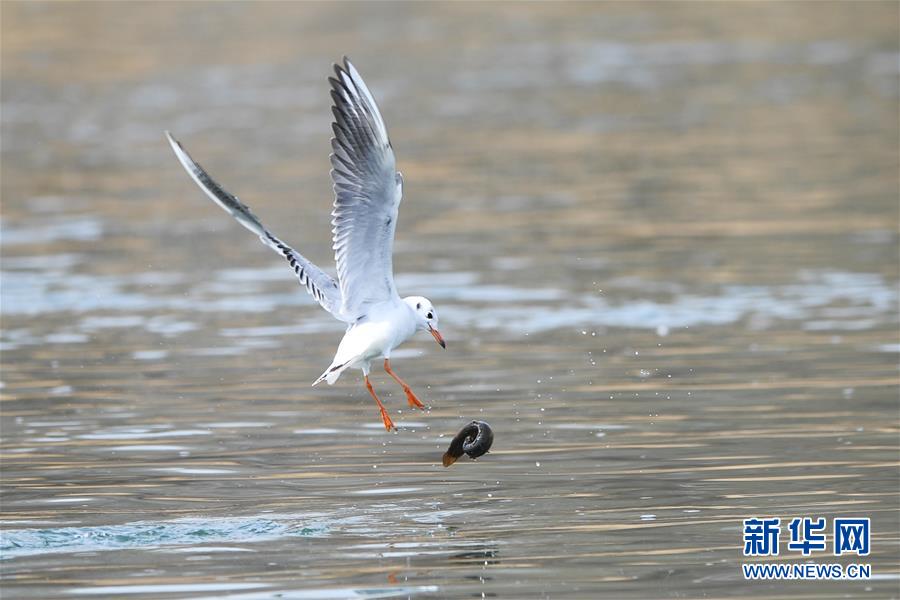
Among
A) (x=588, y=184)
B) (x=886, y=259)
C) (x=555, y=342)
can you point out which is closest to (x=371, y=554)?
(x=555, y=342)

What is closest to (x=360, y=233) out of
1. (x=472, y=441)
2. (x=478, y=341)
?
(x=472, y=441)

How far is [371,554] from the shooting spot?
10250 mm

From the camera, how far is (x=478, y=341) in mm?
16938

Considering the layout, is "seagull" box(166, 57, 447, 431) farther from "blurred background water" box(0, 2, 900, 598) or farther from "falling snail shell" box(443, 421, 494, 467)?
"blurred background water" box(0, 2, 900, 598)

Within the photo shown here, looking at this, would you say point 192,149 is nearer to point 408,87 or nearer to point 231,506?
point 408,87

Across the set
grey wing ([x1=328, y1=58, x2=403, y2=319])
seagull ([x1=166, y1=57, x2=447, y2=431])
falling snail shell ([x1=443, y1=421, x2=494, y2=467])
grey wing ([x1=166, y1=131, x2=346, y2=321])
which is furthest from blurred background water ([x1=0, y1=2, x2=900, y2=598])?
grey wing ([x1=328, y1=58, x2=403, y2=319])

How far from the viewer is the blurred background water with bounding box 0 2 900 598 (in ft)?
34.5

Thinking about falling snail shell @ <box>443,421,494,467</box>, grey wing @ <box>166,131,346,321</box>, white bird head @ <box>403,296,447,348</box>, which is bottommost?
falling snail shell @ <box>443,421,494,467</box>

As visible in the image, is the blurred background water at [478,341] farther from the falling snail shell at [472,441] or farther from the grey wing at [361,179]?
the grey wing at [361,179]

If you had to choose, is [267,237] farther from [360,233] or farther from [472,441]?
[472,441]

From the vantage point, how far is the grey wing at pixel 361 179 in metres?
11.6

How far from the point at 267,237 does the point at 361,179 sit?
954 millimetres

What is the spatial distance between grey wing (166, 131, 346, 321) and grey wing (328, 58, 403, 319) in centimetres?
48

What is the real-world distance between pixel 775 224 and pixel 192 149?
11.6m
